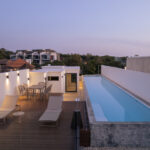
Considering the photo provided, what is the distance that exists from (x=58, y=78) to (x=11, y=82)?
4.95m

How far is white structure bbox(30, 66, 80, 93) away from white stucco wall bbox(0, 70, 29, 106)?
1.04 meters

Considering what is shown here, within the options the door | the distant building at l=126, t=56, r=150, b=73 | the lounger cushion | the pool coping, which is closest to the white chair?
the lounger cushion

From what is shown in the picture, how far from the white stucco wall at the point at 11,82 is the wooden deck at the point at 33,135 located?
69.9 inches

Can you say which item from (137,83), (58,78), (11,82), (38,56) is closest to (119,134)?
(137,83)

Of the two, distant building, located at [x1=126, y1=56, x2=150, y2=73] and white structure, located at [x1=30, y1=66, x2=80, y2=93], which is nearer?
white structure, located at [x1=30, y1=66, x2=80, y2=93]

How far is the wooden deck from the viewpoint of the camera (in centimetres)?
427

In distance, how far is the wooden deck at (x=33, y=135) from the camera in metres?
4.27

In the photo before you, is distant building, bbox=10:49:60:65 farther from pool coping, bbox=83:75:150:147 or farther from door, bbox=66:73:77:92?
pool coping, bbox=83:75:150:147

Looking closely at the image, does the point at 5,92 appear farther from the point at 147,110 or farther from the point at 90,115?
the point at 147,110

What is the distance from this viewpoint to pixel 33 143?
4.39m

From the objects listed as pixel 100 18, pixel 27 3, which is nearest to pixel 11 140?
pixel 27 3

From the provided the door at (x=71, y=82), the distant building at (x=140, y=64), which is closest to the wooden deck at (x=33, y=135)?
the door at (x=71, y=82)

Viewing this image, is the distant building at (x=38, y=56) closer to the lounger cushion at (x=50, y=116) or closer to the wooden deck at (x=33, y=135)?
the lounger cushion at (x=50, y=116)

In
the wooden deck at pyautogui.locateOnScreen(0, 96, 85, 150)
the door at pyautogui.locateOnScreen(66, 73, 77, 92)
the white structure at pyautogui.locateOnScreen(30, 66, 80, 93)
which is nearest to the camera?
the wooden deck at pyautogui.locateOnScreen(0, 96, 85, 150)
